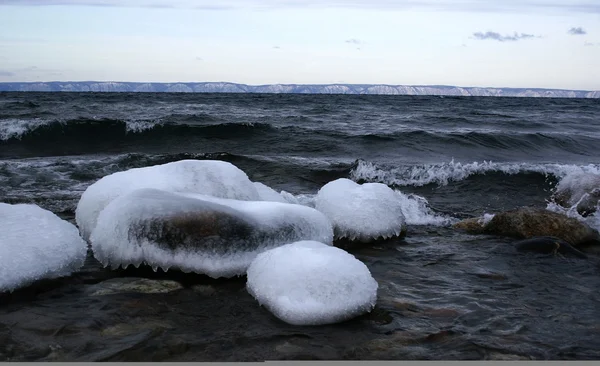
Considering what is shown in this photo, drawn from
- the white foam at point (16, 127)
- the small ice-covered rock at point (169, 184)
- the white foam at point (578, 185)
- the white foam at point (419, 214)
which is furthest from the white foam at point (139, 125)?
the white foam at point (578, 185)

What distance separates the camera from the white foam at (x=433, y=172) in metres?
9.34

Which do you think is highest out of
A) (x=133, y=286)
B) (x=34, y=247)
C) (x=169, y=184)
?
(x=169, y=184)

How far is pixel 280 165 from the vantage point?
10.7m

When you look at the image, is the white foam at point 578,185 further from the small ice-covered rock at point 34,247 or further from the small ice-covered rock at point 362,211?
the small ice-covered rock at point 34,247

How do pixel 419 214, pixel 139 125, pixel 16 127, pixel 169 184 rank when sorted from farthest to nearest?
pixel 139 125 → pixel 16 127 → pixel 419 214 → pixel 169 184

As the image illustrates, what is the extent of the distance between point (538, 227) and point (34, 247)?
4507 millimetres

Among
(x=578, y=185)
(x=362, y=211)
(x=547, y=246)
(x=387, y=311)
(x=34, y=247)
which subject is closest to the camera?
(x=387, y=311)

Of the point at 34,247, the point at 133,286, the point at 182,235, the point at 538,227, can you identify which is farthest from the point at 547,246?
the point at 34,247

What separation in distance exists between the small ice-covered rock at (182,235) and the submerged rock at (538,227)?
103 inches

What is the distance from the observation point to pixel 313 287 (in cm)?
316

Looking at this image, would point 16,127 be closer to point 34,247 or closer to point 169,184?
point 169,184

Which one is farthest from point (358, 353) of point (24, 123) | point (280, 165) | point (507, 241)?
point (24, 123)

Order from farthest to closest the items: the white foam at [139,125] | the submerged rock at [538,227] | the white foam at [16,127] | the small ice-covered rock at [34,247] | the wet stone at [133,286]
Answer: the white foam at [139,125], the white foam at [16,127], the submerged rock at [538,227], the wet stone at [133,286], the small ice-covered rock at [34,247]

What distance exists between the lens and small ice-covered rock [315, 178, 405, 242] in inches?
196
